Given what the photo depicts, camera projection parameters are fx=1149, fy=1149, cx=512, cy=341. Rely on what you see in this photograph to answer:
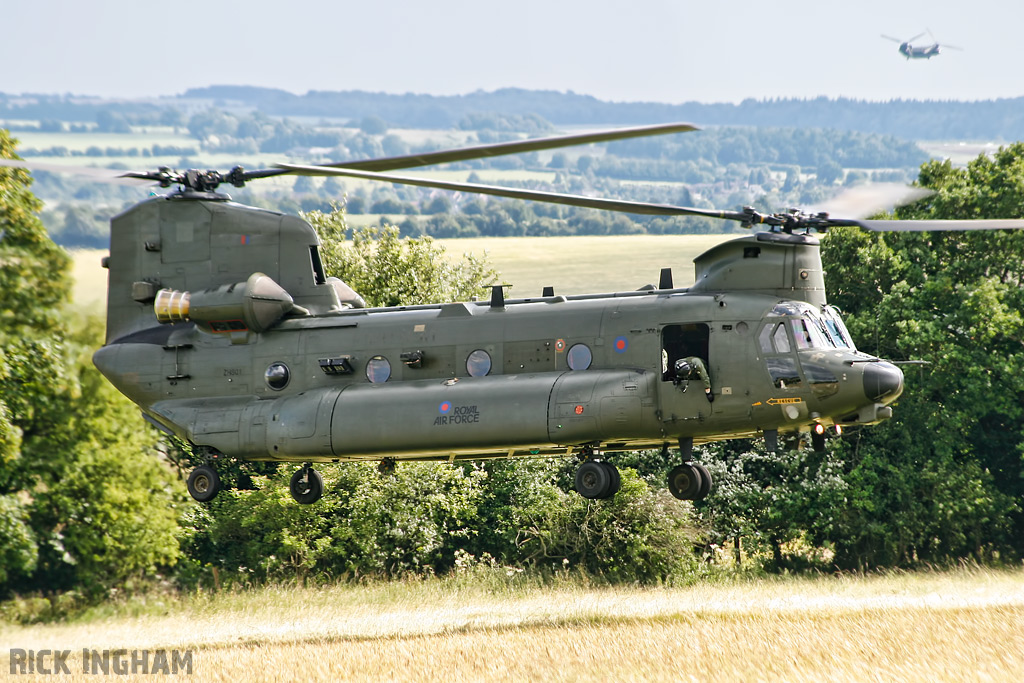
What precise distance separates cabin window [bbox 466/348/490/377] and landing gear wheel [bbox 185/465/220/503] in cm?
508

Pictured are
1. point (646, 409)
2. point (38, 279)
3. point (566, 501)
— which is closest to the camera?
point (646, 409)

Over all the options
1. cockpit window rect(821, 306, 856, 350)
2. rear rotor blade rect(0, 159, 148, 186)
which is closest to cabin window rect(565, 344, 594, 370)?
cockpit window rect(821, 306, 856, 350)

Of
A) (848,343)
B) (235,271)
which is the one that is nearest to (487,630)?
(235,271)

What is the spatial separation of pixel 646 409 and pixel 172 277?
939 centimetres

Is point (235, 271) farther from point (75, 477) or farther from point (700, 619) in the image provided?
point (75, 477)

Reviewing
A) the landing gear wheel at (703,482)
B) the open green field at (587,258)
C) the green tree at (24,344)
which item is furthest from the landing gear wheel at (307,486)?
the open green field at (587,258)

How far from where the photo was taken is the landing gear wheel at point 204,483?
20.3 m

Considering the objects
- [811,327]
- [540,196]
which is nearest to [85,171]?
[540,196]

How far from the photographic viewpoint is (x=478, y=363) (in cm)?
1905

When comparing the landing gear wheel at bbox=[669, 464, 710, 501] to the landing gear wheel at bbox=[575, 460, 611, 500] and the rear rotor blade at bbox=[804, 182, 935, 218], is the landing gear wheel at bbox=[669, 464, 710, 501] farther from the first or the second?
the rear rotor blade at bbox=[804, 182, 935, 218]

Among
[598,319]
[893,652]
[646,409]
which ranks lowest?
[893,652]

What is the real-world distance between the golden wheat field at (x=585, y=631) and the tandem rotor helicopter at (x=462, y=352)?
12.4 feet

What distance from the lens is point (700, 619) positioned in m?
25.7

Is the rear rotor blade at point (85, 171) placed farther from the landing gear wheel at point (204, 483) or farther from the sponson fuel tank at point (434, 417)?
the landing gear wheel at point (204, 483)
